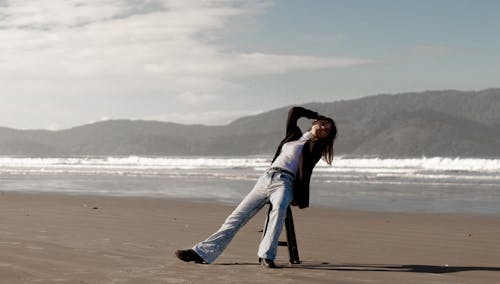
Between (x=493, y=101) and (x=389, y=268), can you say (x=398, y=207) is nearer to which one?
(x=389, y=268)

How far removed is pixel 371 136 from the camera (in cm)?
14638

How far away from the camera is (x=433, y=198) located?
1806 centimetres

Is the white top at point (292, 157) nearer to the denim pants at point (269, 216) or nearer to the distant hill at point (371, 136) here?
the denim pants at point (269, 216)

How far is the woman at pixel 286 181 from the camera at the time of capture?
6.79m

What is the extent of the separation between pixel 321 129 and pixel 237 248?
6.50 ft

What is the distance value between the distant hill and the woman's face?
355 feet

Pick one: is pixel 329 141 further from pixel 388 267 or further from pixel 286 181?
pixel 388 267

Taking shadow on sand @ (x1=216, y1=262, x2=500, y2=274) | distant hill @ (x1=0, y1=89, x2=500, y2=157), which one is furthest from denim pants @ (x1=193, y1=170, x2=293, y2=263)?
distant hill @ (x1=0, y1=89, x2=500, y2=157)

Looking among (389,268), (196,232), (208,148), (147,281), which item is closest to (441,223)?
(196,232)

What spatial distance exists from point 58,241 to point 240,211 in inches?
97.8

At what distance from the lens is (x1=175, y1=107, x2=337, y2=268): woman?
679cm

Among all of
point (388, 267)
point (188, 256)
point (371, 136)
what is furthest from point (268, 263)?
point (371, 136)

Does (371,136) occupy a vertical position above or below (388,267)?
above

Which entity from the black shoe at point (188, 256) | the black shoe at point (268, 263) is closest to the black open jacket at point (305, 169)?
the black shoe at point (268, 263)
